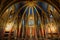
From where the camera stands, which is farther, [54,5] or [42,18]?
[42,18]

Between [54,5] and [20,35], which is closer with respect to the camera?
[54,5]

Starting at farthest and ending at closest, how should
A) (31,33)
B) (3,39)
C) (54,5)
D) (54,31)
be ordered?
(54,31) < (31,33) < (3,39) < (54,5)

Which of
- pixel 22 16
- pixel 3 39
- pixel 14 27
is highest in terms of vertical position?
pixel 22 16

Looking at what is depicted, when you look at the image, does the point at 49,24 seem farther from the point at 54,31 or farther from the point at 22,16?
the point at 22,16

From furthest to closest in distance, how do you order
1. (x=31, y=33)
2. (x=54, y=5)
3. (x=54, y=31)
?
1. (x=54, y=31)
2. (x=31, y=33)
3. (x=54, y=5)

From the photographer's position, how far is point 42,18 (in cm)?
896

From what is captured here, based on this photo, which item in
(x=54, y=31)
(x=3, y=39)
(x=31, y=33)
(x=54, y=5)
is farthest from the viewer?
(x=54, y=31)

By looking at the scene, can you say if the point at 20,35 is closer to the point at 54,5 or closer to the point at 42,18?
the point at 42,18

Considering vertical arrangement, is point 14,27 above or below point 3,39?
above

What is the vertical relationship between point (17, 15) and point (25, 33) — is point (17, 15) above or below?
above

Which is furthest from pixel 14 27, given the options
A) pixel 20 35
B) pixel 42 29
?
pixel 42 29

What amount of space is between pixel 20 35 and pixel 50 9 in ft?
6.76

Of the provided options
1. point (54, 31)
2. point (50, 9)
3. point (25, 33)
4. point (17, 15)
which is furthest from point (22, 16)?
point (54, 31)

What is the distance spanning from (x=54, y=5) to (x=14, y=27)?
8.51 ft
